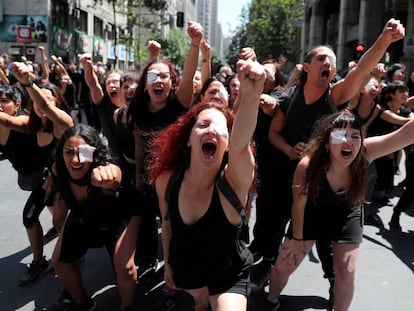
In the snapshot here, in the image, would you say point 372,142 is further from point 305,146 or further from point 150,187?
point 150,187

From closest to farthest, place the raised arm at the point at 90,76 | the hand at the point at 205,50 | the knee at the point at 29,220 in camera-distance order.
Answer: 1. the knee at the point at 29,220
2. the hand at the point at 205,50
3. the raised arm at the point at 90,76

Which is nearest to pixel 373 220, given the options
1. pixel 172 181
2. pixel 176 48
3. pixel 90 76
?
pixel 90 76

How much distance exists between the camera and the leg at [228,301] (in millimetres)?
2320

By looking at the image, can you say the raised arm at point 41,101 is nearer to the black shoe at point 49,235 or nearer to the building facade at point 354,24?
the black shoe at point 49,235

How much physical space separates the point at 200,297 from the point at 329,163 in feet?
3.85

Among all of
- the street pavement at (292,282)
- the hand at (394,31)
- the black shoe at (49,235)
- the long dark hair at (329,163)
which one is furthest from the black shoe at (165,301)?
the hand at (394,31)

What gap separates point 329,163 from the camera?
2973 mm

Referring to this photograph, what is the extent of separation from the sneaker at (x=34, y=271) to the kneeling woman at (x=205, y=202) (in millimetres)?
1859

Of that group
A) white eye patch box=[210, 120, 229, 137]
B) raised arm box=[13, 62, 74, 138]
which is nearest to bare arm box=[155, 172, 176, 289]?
white eye patch box=[210, 120, 229, 137]

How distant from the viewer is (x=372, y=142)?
2.91 metres

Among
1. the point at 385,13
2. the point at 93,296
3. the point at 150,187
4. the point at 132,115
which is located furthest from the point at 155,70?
the point at 385,13

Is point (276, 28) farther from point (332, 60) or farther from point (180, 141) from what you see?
point (180, 141)

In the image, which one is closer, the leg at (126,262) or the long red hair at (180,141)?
the long red hair at (180,141)

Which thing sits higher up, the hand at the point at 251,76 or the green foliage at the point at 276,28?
the green foliage at the point at 276,28
